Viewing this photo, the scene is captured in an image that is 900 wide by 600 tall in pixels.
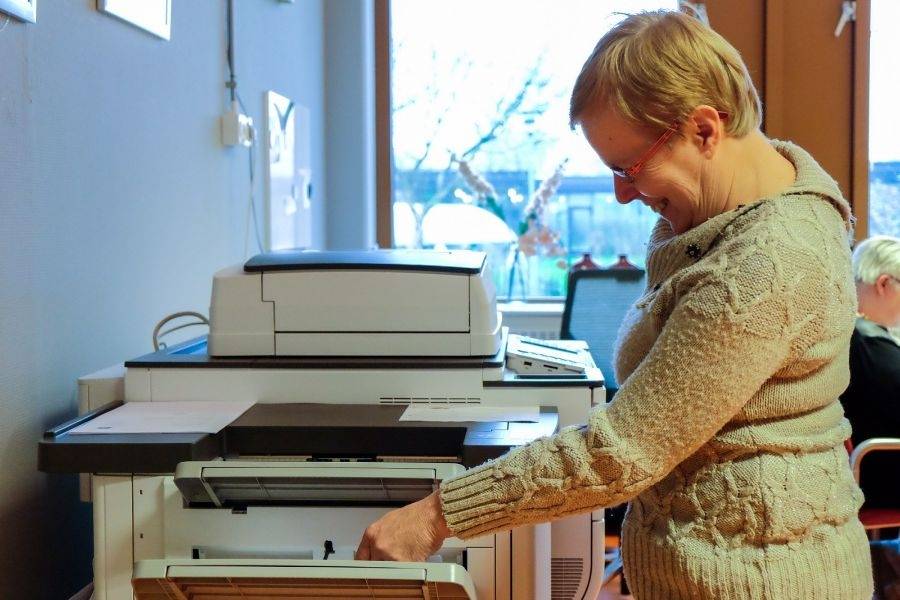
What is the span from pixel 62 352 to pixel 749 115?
1.35 metres

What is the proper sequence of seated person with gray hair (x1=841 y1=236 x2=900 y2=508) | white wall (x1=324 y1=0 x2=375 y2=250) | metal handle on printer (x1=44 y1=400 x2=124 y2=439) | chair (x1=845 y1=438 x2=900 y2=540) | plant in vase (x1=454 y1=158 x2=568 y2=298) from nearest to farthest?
metal handle on printer (x1=44 y1=400 x2=124 y2=439) < chair (x1=845 y1=438 x2=900 y2=540) < seated person with gray hair (x1=841 y1=236 x2=900 y2=508) < white wall (x1=324 y1=0 x2=375 y2=250) < plant in vase (x1=454 y1=158 x2=568 y2=298)

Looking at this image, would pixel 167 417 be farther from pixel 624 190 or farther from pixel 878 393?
pixel 878 393

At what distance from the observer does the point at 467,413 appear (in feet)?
5.28

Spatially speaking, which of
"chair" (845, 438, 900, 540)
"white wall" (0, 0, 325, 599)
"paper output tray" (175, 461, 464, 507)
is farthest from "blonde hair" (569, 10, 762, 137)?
→ "chair" (845, 438, 900, 540)

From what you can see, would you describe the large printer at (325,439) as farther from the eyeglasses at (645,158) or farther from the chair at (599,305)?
the chair at (599,305)

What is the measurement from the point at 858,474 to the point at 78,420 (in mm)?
1951

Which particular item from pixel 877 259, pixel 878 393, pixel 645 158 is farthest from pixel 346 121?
pixel 645 158

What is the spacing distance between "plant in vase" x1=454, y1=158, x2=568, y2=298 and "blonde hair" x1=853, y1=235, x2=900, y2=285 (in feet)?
5.57

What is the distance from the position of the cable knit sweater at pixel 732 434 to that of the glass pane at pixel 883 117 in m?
3.39

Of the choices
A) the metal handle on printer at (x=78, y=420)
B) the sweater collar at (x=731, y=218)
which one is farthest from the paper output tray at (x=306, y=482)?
the sweater collar at (x=731, y=218)

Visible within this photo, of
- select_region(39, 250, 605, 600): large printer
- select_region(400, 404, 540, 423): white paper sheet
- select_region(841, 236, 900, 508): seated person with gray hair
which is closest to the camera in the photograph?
select_region(39, 250, 605, 600): large printer

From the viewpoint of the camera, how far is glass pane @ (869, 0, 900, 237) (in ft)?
13.7

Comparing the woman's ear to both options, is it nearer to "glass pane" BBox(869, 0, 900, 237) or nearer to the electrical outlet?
the electrical outlet

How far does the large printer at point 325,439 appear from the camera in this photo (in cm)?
133
